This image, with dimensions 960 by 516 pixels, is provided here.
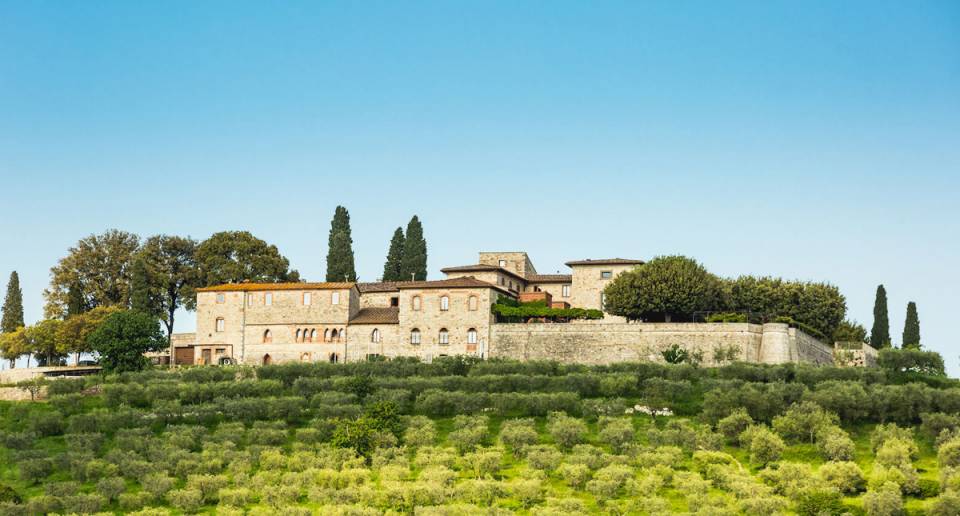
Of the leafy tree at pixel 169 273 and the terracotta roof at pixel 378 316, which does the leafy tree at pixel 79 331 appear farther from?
the terracotta roof at pixel 378 316

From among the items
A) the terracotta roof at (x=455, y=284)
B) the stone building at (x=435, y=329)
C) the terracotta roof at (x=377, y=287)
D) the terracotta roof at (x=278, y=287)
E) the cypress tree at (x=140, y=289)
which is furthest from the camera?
the cypress tree at (x=140, y=289)

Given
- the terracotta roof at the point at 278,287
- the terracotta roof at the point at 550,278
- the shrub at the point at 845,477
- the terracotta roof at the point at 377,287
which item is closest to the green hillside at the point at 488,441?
the shrub at the point at 845,477

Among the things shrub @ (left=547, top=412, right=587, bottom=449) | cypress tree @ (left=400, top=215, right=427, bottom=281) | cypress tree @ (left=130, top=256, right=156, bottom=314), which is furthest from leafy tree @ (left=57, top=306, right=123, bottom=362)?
shrub @ (left=547, top=412, right=587, bottom=449)

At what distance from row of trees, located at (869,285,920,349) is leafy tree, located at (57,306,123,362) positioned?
5230 centimetres

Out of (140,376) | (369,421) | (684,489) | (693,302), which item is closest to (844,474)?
(684,489)

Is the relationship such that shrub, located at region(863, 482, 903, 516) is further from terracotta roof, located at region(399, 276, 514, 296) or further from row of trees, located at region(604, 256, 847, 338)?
terracotta roof, located at region(399, 276, 514, 296)

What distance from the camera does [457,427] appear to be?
52.7m

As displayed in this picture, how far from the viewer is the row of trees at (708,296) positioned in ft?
233

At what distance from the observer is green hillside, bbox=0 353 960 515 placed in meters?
41.9

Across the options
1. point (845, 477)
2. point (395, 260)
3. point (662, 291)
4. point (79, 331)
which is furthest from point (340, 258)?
point (845, 477)

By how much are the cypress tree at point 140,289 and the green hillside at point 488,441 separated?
61.1 ft

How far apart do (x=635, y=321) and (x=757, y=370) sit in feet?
42.3

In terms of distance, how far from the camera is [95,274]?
90.6m

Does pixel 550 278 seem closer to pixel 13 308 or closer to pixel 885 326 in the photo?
pixel 885 326
